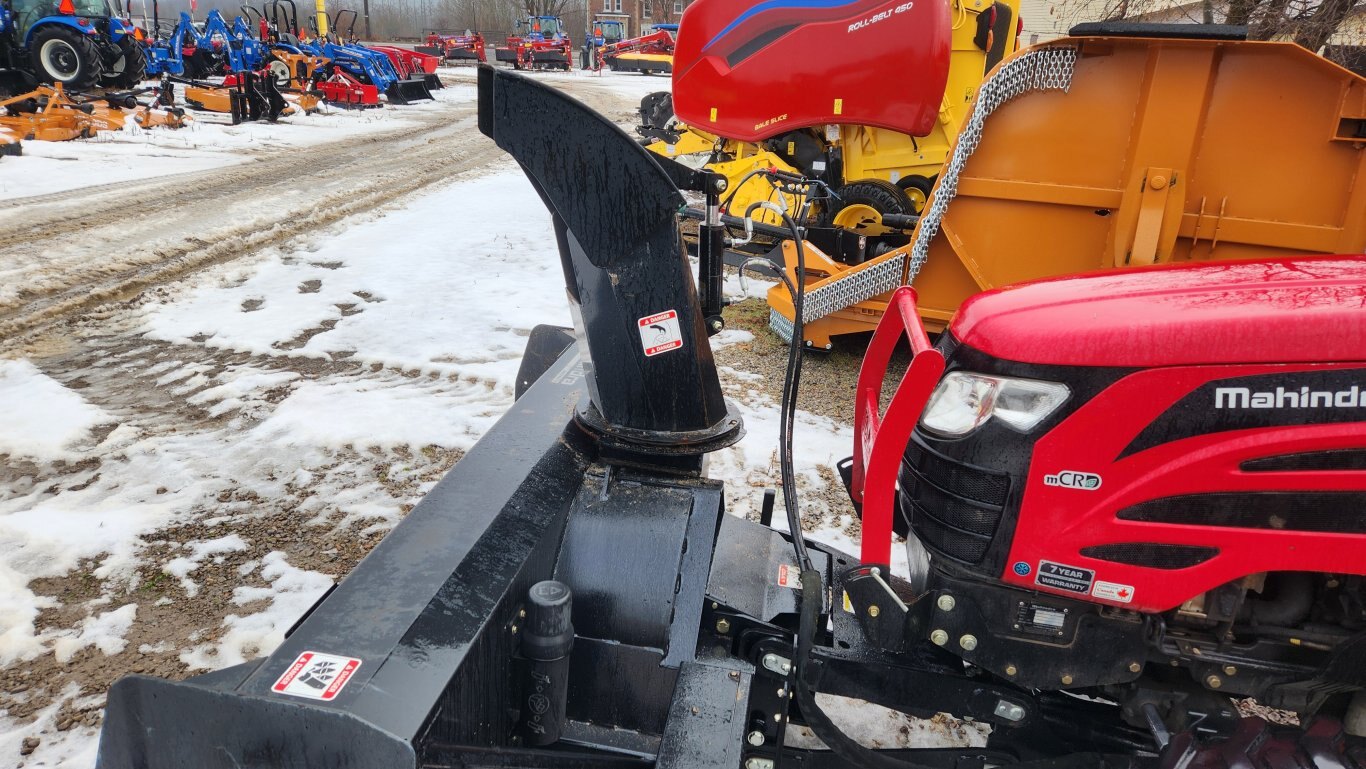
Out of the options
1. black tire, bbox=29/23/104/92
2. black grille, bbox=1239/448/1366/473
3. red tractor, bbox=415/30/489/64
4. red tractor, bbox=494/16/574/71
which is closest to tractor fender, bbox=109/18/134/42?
black tire, bbox=29/23/104/92

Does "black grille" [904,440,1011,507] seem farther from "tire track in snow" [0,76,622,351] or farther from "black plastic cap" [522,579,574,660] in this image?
"tire track in snow" [0,76,622,351]

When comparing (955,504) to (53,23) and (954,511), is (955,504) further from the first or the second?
(53,23)

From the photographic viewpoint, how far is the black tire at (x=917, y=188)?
6.08 meters

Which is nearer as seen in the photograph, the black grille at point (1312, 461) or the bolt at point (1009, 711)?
the black grille at point (1312, 461)

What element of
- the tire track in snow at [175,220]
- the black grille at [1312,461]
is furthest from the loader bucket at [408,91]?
the black grille at [1312,461]

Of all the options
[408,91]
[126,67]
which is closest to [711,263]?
[126,67]

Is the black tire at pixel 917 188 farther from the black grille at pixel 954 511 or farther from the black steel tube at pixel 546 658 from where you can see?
the black steel tube at pixel 546 658

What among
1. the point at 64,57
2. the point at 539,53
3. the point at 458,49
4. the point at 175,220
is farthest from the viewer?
the point at 458,49

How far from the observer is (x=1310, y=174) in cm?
373

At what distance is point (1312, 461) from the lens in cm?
134

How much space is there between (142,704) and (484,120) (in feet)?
4.07

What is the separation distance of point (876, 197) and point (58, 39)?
48.5 ft

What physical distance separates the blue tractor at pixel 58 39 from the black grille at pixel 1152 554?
17.5m

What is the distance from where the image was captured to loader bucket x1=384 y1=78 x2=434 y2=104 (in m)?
19.6
